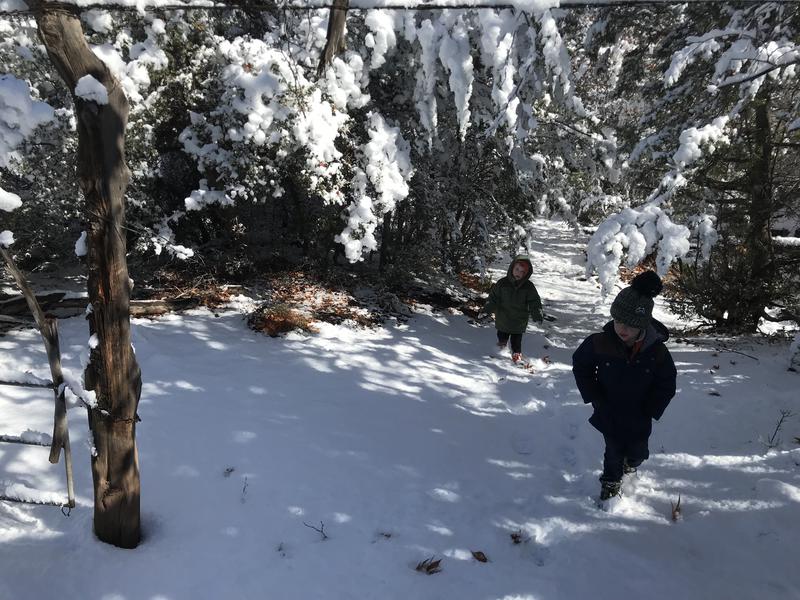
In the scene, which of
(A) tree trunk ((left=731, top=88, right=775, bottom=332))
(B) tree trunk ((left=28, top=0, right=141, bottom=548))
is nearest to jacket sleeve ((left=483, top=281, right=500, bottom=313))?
(A) tree trunk ((left=731, top=88, right=775, bottom=332))

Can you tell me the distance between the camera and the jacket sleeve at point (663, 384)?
3.21 meters

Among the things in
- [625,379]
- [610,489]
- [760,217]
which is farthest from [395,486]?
[760,217]

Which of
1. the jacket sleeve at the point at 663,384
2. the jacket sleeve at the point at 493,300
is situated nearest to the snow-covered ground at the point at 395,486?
the jacket sleeve at the point at 663,384

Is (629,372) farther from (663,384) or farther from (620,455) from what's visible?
(620,455)

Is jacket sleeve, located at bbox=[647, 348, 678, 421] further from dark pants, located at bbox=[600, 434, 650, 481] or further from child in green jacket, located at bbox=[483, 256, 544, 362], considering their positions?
child in green jacket, located at bbox=[483, 256, 544, 362]

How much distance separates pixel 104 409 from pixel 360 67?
5.59 meters

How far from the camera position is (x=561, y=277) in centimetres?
1325

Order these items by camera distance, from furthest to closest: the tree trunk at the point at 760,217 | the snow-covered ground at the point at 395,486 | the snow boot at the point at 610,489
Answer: the tree trunk at the point at 760,217 < the snow boot at the point at 610,489 < the snow-covered ground at the point at 395,486

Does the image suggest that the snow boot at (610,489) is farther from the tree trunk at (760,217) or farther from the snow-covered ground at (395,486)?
the tree trunk at (760,217)

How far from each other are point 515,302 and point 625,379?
3.44m

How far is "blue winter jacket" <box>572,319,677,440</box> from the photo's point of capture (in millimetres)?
3234

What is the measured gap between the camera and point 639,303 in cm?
307

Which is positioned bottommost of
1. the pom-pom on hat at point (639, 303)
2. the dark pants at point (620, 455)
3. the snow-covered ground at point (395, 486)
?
the snow-covered ground at point (395, 486)

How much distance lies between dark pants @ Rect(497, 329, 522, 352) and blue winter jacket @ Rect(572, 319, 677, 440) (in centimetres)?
348
